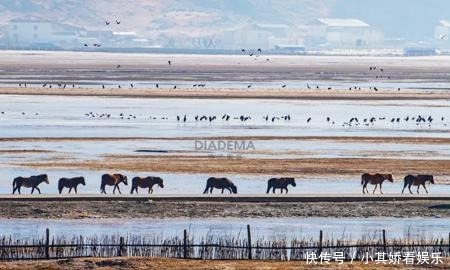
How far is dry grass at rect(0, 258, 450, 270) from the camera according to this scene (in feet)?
104

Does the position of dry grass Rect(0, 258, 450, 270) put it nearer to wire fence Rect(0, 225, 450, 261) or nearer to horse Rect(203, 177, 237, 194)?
wire fence Rect(0, 225, 450, 261)

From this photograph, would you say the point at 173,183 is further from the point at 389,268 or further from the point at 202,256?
the point at 389,268

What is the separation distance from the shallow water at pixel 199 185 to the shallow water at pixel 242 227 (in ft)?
16.5

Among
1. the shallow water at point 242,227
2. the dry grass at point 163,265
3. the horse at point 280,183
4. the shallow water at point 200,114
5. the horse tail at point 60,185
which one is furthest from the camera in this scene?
the shallow water at point 200,114

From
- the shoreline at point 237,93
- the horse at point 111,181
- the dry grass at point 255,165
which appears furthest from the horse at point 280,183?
the shoreline at point 237,93

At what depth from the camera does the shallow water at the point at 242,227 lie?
127ft

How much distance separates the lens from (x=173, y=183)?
163ft

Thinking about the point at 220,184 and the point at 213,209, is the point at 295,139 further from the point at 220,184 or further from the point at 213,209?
the point at 213,209

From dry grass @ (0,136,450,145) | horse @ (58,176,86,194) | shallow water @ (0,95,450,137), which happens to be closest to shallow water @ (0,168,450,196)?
horse @ (58,176,86,194)

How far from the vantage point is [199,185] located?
1932 inches

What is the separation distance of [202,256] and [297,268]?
3.13 meters

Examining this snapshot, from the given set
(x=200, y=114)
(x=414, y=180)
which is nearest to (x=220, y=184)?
(x=414, y=180)

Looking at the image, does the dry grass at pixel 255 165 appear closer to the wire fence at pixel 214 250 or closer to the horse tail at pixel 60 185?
the horse tail at pixel 60 185

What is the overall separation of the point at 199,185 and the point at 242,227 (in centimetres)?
899
